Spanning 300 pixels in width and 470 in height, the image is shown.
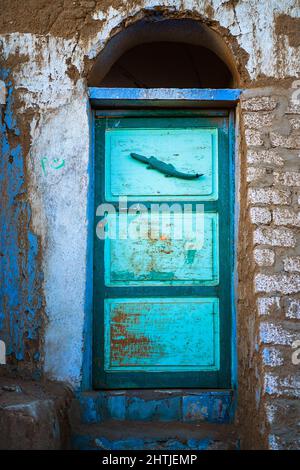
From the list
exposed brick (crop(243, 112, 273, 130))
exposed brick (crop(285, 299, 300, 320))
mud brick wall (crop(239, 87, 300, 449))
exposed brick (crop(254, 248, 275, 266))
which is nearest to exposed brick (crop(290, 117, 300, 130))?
mud brick wall (crop(239, 87, 300, 449))

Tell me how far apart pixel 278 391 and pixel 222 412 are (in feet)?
1.96

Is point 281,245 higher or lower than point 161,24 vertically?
lower

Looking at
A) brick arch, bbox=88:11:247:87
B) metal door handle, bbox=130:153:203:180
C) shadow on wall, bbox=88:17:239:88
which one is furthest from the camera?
shadow on wall, bbox=88:17:239:88

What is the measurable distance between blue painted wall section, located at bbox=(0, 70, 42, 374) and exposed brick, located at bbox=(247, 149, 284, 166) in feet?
4.39

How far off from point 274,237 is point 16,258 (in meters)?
1.50

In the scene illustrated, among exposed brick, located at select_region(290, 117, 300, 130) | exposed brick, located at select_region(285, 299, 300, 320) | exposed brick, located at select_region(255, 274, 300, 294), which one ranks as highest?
exposed brick, located at select_region(290, 117, 300, 130)

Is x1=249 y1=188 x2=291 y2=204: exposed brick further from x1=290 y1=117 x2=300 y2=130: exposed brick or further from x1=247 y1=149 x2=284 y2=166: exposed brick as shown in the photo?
x1=290 y1=117 x2=300 y2=130: exposed brick

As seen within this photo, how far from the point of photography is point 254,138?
3396mm

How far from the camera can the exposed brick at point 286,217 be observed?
329cm

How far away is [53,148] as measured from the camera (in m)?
3.56

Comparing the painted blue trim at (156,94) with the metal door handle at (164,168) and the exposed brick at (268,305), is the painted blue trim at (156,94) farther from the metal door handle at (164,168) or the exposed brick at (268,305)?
the exposed brick at (268,305)

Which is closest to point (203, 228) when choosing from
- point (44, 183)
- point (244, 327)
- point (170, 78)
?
point (244, 327)

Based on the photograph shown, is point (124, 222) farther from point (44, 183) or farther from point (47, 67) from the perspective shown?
point (47, 67)

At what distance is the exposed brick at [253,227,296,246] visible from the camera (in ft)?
10.7
